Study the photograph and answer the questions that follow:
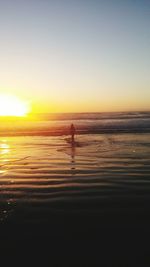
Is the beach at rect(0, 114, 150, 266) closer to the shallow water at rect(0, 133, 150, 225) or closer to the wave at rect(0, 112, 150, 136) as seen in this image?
the shallow water at rect(0, 133, 150, 225)

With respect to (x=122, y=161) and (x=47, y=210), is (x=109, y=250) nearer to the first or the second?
(x=47, y=210)

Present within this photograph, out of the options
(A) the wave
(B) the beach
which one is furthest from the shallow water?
(A) the wave

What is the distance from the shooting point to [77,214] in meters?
8.36

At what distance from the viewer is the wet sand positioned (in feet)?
20.7

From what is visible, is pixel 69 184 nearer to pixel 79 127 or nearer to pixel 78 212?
pixel 78 212

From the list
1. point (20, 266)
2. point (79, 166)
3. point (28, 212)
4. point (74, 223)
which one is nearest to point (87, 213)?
point (74, 223)

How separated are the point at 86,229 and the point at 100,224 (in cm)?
47

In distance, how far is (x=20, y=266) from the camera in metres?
5.84

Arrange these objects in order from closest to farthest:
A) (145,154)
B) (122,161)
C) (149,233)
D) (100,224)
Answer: (149,233) → (100,224) → (122,161) → (145,154)

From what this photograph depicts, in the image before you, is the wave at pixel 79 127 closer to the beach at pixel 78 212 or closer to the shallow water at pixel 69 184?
the shallow water at pixel 69 184

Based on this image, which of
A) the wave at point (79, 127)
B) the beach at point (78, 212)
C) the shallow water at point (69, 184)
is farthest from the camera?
the wave at point (79, 127)

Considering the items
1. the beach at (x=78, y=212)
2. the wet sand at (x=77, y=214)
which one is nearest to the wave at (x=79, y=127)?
the beach at (x=78, y=212)

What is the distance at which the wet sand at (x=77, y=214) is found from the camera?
632 cm

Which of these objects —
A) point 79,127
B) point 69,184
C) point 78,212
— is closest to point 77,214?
point 78,212
